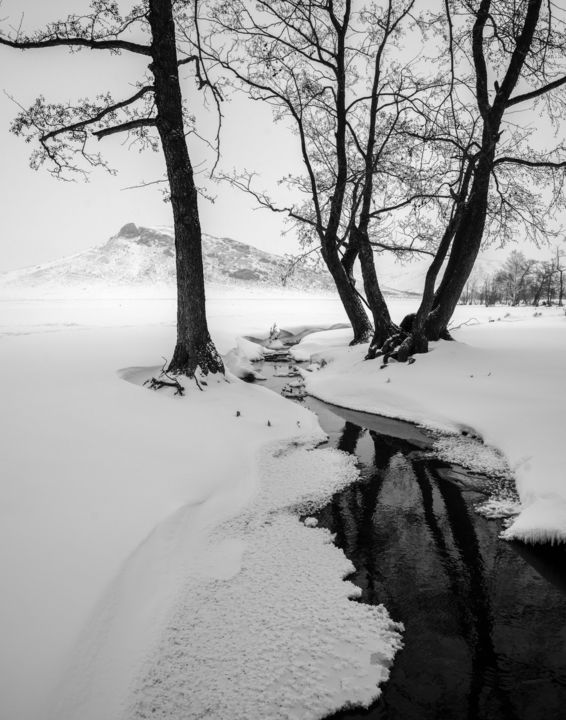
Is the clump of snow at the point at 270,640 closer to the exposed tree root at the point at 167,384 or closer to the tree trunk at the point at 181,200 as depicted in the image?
the exposed tree root at the point at 167,384

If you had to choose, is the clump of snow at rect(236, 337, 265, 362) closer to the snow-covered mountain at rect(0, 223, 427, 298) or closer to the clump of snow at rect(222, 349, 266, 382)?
the clump of snow at rect(222, 349, 266, 382)

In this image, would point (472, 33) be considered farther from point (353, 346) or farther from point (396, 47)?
point (353, 346)

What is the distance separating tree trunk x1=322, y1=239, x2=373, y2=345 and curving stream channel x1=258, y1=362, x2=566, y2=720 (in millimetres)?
8927

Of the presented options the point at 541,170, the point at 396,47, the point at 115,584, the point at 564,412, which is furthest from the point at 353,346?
the point at 115,584

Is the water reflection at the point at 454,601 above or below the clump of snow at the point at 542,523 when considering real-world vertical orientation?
below

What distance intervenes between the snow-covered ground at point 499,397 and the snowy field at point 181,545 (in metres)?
0.04

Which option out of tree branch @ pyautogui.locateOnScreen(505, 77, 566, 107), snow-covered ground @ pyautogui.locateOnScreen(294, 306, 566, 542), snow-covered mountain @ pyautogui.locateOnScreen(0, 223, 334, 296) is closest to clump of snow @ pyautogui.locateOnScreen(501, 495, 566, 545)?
snow-covered ground @ pyautogui.locateOnScreen(294, 306, 566, 542)

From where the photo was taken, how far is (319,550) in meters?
3.33

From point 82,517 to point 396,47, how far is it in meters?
13.6

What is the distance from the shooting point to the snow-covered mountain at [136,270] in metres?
104

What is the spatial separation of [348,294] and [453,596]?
11.4 m

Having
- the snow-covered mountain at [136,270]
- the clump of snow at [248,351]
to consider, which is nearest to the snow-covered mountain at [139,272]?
the snow-covered mountain at [136,270]

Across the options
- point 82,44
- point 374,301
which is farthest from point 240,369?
point 82,44

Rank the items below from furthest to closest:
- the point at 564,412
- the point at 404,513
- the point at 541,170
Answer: the point at 541,170 → the point at 564,412 → the point at 404,513
